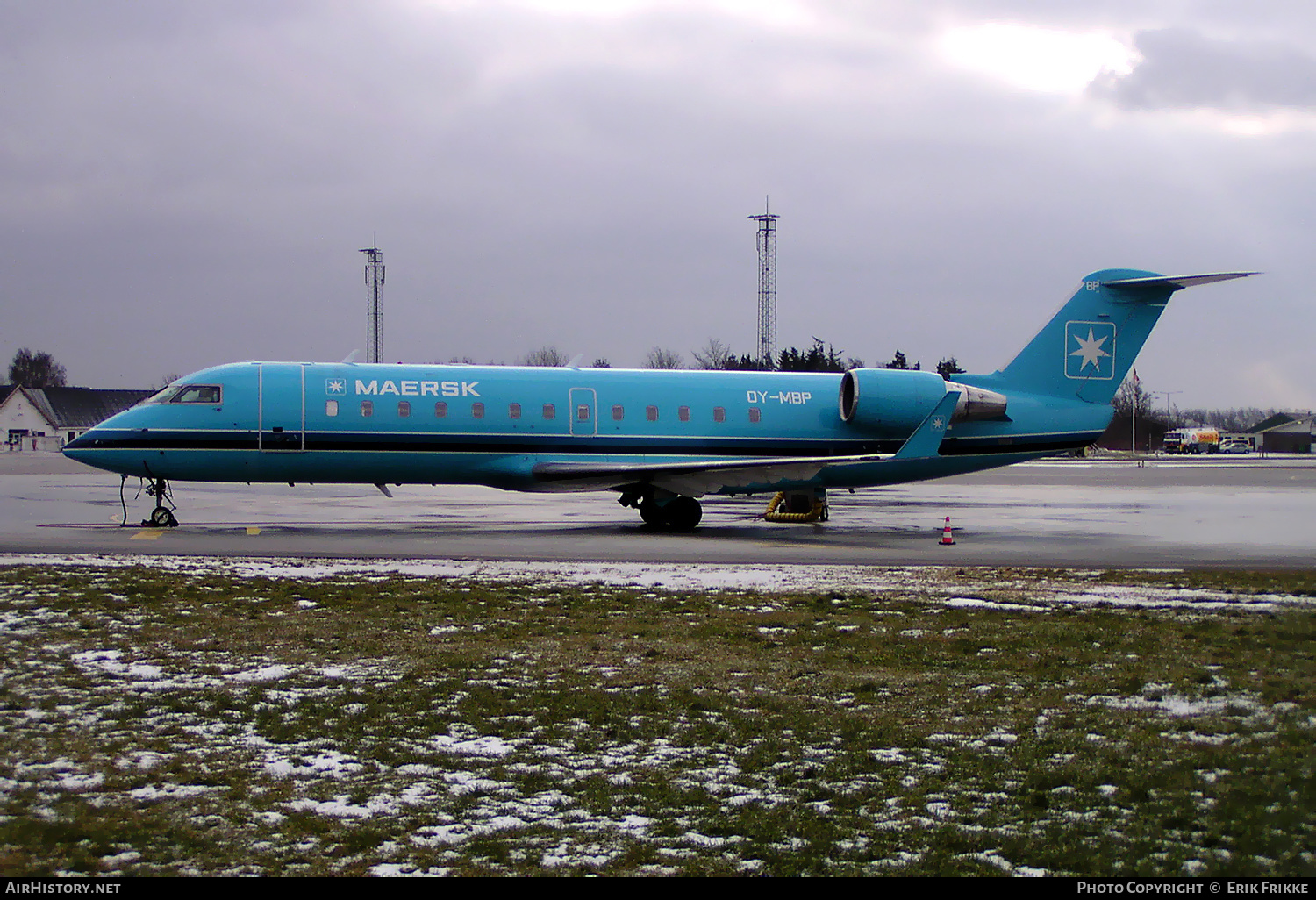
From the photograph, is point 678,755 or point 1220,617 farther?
point 1220,617

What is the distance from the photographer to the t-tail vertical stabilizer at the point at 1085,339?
27.1 m

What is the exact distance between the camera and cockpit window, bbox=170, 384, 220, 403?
23.2 m

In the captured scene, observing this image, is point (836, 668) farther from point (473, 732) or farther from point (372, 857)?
point (372, 857)

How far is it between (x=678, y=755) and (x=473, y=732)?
142cm

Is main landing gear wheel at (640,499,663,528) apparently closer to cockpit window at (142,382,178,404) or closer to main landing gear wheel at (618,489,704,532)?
main landing gear wheel at (618,489,704,532)

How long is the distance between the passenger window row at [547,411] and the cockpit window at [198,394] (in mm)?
2315

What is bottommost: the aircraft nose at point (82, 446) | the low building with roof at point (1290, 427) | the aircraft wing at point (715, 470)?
the aircraft wing at point (715, 470)

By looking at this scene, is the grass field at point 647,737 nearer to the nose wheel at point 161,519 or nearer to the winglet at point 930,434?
the nose wheel at point 161,519

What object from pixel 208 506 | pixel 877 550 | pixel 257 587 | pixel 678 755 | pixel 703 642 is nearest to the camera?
pixel 678 755

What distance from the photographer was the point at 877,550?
20.6m

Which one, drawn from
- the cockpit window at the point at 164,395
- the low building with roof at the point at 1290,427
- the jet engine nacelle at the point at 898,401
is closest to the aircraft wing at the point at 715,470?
the jet engine nacelle at the point at 898,401

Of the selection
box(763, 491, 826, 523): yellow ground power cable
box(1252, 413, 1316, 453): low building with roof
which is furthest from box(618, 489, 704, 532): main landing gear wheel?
box(1252, 413, 1316, 453): low building with roof

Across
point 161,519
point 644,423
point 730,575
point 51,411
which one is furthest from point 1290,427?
point 51,411

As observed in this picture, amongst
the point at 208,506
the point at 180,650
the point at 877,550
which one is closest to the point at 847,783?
the point at 180,650
